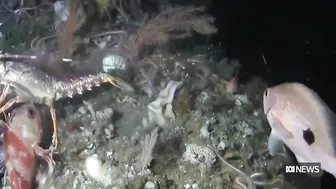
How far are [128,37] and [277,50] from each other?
0.57 m

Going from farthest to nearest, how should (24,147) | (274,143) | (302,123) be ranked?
(24,147) → (274,143) → (302,123)

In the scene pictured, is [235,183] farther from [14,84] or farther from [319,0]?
[14,84]

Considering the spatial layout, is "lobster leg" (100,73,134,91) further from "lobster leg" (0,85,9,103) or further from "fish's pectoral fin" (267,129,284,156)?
"fish's pectoral fin" (267,129,284,156)

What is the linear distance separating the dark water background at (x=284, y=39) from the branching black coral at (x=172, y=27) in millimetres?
53

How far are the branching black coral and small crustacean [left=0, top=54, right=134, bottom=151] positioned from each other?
18 centimetres

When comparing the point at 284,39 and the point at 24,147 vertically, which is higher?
the point at 284,39

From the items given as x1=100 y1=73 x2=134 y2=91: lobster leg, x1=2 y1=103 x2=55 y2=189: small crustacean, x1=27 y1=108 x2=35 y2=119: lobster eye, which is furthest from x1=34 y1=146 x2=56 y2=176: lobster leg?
x1=100 y1=73 x2=134 y2=91: lobster leg

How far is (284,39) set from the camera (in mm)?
1415

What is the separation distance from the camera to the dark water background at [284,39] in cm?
136

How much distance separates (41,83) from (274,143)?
0.84 m

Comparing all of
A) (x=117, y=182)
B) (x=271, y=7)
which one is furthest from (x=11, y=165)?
(x=271, y=7)

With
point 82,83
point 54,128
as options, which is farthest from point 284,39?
A: point 54,128

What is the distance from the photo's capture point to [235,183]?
4.31 feet

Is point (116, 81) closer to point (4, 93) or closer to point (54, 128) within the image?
point (54, 128)
